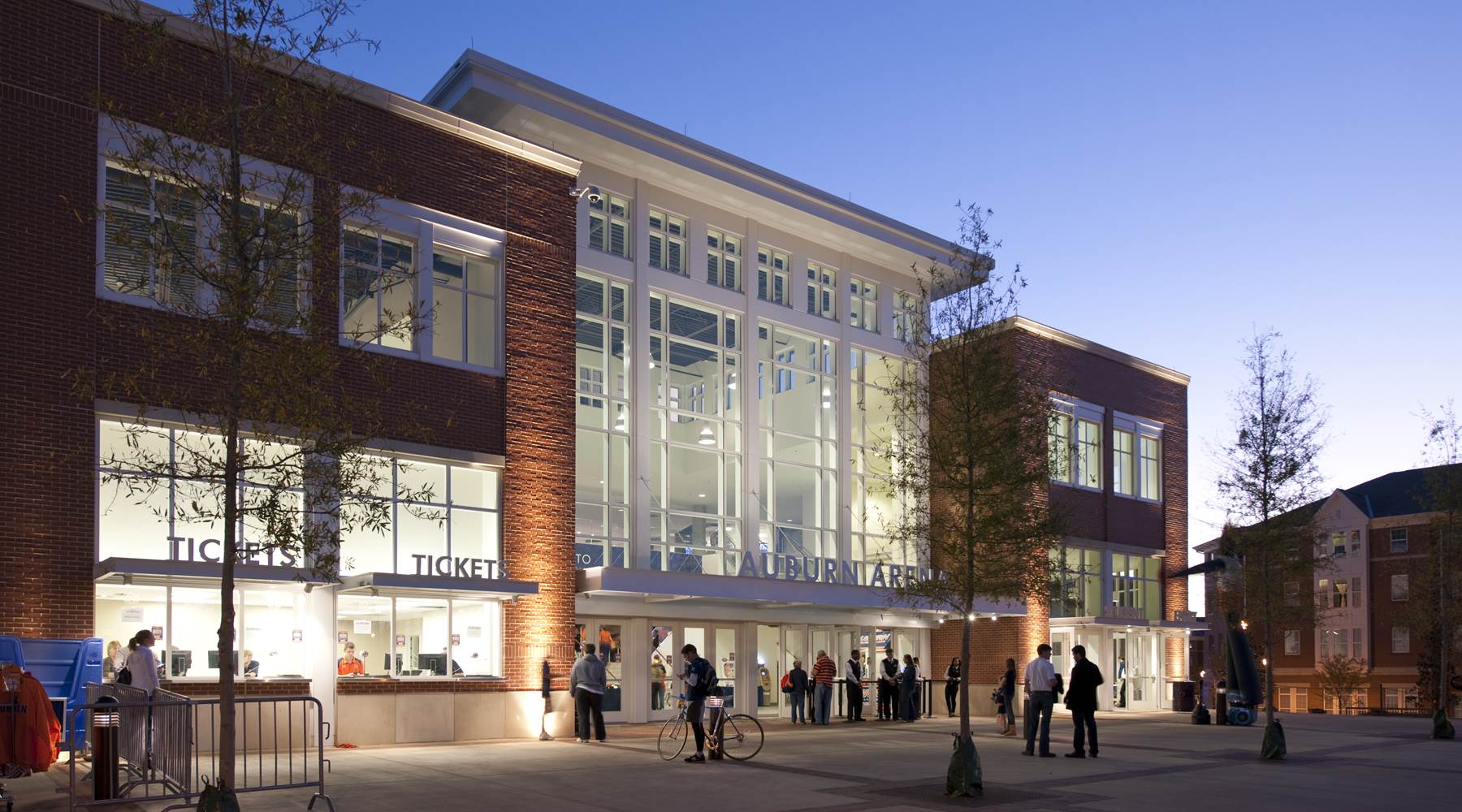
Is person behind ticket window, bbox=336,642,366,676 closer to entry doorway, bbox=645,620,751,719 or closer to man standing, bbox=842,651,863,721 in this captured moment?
entry doorway, bbox=645,620,751,719

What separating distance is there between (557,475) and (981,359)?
10393 mm

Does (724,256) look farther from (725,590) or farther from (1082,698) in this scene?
(1082,698)

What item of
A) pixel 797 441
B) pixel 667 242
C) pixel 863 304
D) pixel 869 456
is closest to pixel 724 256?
pixel 667 242

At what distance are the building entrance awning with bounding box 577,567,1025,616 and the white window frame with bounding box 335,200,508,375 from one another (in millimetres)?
4713

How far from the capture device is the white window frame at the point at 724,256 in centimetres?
3089

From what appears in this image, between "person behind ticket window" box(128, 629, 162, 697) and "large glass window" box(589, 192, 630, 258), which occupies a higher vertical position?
"large glass window" box(589, 192, 630, 258)

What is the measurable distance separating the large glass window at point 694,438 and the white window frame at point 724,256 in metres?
0.76

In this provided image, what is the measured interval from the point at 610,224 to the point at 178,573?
1295cm

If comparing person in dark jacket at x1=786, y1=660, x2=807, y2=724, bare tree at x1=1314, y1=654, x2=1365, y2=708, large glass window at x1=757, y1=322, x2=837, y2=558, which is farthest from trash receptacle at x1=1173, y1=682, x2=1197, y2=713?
bare tree at x1=1314, y1=654, x2=1365, y2=708

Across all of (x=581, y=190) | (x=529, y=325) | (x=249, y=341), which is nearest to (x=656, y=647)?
(x=529, y=325)

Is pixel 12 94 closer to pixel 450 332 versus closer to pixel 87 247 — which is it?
pixel 87 247

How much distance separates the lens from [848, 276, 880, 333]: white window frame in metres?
34.5

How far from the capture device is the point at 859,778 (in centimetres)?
1680

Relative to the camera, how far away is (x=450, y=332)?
24.2 meters
